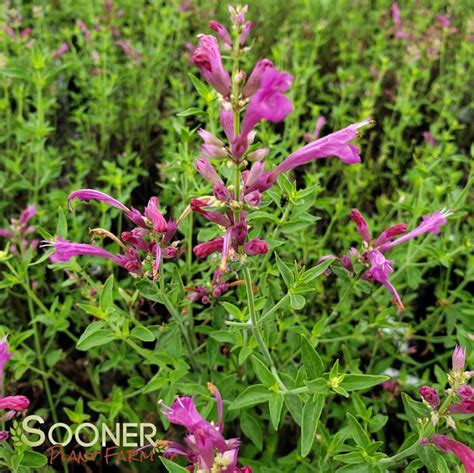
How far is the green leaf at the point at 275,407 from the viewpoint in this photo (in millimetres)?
1490

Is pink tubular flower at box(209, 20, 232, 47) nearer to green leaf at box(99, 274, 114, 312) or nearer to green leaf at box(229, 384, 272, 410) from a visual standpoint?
green leaf at box(99, 274, 114, 312)

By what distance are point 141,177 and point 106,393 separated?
1.68 metres

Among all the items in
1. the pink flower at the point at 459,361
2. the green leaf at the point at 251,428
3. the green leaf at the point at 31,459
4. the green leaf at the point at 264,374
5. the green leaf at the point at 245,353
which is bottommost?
the green leaf at the point at 251,428

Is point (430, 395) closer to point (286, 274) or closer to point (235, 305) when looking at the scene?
point (286, 274)

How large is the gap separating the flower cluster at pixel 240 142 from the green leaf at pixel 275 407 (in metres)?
0.47

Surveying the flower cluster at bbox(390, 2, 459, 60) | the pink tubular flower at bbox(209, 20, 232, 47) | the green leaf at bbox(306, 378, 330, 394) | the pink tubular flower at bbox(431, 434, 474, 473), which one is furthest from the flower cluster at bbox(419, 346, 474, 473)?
the flower cluster at bbox(390, 2, 459, 60)

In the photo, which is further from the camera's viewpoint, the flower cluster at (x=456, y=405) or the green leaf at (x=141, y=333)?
the green leaf at (x=141, y=333)

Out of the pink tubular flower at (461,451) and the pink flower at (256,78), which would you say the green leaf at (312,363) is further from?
the pink flower at (256,78)

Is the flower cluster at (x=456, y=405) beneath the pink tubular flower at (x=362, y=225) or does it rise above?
beneath

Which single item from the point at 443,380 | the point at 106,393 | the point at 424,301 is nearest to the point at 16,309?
the point at 106,393

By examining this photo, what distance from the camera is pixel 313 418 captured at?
1458 millimetres

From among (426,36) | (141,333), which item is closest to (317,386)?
(141,333)

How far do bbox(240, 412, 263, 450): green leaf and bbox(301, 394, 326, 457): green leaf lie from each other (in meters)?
0.47

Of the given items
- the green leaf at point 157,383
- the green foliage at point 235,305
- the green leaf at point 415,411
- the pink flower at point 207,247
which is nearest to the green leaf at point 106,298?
the green foliage at point 235,305
